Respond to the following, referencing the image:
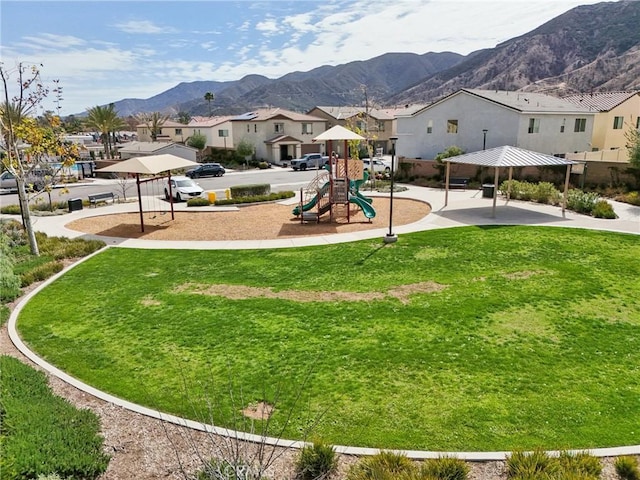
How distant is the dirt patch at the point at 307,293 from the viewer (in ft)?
40.5

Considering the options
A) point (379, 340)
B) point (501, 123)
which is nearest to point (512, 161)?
point (379, 340)

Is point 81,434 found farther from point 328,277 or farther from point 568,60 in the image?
point 568,60

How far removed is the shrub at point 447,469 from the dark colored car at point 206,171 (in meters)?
45.4

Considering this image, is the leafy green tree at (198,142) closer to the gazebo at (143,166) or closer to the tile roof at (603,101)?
the gazebo at (143,166)

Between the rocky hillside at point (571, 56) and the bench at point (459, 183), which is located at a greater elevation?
the rocky hillside at point (571, 56)

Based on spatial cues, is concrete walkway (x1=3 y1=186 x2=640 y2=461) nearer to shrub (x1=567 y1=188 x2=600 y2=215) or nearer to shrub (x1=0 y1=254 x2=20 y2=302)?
shrub (x1=0 y1=254 x2=20 y2=302)

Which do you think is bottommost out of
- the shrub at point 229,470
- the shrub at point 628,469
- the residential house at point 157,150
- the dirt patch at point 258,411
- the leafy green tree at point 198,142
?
the dirt patch at point 258,411

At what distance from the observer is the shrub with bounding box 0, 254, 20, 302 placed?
12.7 meters

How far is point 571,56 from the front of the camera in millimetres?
153375

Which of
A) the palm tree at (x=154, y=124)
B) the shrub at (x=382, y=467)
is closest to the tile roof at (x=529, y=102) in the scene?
the shrub at (x=382, y=467)

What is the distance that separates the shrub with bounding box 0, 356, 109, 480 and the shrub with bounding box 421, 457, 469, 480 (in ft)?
14.1

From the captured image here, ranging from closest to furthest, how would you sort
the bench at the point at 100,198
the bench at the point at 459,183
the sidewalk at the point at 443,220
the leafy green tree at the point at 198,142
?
the sidewalk at the point at 443,220 → the bench at the point at 100,198 → the bench at the point at 459,183 → the leafy green tree at the point at 198,142

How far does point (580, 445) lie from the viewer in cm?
647

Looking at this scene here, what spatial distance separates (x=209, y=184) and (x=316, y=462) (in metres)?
39.0
